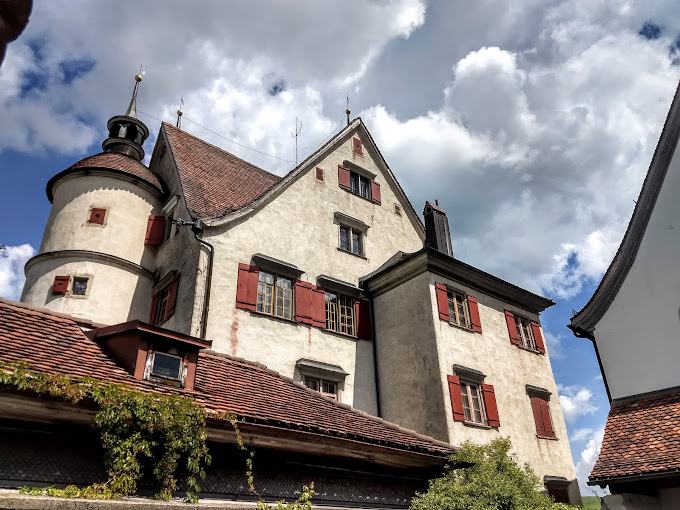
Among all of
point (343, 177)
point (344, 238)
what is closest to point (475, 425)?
point (344, 238)

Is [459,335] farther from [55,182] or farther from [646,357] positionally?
[55,182]

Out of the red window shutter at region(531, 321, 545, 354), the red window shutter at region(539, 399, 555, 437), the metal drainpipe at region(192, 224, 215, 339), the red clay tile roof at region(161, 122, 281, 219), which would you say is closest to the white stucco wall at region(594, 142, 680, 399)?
the red window shutter at region(539, 399, 555, 437)

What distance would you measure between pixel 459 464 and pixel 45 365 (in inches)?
302

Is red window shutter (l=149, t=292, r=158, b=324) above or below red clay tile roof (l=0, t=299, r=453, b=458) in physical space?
above

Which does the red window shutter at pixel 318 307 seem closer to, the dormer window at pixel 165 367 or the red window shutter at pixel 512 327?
the red window shutter at pixel 512 327

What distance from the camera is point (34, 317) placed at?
807 cm

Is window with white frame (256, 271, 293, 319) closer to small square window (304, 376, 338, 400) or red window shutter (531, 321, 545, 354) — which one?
small square window (304, 376, 338, 400)

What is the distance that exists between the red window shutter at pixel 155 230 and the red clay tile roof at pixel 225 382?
29.9 feet

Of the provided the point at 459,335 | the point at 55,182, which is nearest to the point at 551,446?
the point at 459,335

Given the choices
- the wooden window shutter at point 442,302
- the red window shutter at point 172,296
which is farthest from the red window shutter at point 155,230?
the wooden window shutter at point 442,302

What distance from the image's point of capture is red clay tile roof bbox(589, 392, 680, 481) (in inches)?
363

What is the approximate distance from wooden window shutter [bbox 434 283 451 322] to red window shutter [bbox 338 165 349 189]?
20.4ft

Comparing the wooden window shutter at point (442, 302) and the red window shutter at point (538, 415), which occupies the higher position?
the wooden window shutter at point (442, 302)

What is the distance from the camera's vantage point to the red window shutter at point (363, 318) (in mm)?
17625
